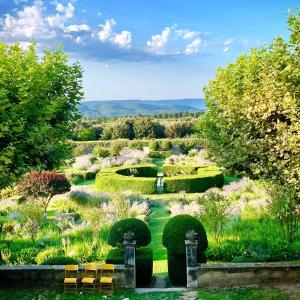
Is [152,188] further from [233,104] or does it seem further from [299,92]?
[299,92]

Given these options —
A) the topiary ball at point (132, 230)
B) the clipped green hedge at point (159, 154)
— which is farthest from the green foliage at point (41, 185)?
the clipped green hedge at point (159, 154)

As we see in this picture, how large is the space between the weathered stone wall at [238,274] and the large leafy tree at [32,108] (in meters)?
5.58

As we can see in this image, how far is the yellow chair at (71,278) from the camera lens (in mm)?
12219

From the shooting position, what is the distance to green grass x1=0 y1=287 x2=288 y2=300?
11.6 meters

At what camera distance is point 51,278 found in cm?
1259

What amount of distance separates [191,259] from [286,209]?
540 centimetres

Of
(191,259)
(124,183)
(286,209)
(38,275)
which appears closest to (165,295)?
(191,259)

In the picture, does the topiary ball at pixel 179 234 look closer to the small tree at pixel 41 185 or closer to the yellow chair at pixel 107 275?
the yellow chair at pixel 107 275

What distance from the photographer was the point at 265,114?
14.4 meters

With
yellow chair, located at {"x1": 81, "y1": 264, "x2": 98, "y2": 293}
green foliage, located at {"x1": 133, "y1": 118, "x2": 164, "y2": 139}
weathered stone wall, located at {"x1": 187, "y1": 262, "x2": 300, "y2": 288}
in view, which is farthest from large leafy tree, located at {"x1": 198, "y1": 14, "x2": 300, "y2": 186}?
green foliage, located at {"x1": 133, "y1": 118, "x2": 164, "y2": 139}

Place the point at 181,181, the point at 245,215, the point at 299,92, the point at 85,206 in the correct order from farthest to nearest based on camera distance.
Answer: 1. the point at 181,181
2. the point at 85,206
3. the point at 245,215
4. the point at 299,92

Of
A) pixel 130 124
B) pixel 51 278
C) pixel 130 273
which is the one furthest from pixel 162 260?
pixel 130 124

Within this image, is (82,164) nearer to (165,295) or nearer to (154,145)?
(154,145)

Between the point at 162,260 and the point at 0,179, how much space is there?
7.14 metres
